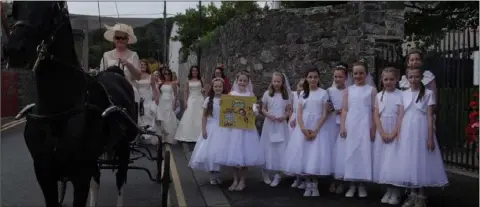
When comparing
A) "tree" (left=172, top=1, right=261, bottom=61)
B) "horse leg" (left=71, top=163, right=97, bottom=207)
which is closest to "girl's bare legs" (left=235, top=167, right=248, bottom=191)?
"horse leg" (left=71, top=163, right=97, bottom=207)

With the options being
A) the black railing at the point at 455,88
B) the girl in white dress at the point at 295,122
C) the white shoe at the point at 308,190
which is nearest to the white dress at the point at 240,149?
the girl in white dress at the point at 295,122

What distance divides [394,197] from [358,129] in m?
0.99

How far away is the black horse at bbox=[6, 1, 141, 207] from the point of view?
452 cm

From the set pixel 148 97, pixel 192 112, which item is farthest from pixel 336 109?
pixel 192 112

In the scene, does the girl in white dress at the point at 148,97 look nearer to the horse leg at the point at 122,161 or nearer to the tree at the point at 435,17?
the horse leg at the point at 122,161

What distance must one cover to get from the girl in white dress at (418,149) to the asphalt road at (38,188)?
3.29 m

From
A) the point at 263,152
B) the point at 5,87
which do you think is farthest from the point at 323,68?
the point at 5,87

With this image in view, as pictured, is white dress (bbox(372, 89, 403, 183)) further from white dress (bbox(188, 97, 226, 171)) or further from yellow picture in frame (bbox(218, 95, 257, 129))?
white dress (bbox(188, 97, 226, 171))

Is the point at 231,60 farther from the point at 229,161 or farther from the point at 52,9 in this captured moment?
the point at 52,9

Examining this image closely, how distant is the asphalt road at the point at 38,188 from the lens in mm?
8047

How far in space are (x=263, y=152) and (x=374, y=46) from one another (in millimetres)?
4937

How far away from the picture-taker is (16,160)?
474 inches

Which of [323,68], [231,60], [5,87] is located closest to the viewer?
[323,68]

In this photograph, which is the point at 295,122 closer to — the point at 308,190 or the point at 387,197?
the point at 308,190
